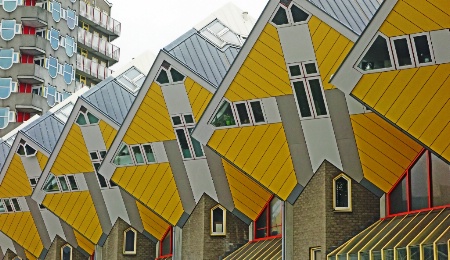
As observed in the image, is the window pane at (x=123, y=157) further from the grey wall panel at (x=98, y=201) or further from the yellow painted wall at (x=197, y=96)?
the grey wall panel at (x=98, y=201)

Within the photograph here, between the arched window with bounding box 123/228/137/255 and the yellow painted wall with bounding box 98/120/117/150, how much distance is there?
521 centimetres

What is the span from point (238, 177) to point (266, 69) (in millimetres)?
8524

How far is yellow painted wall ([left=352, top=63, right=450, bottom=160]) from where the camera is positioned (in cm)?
3066

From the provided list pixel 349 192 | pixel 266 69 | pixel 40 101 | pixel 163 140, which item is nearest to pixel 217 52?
pixel 163 140

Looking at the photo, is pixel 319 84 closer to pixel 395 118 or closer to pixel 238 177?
pixel 395 118

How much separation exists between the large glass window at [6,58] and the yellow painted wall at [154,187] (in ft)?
155

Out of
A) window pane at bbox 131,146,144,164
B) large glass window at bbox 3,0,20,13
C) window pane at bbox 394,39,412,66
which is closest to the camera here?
window pane at bbox 394,39,412,66

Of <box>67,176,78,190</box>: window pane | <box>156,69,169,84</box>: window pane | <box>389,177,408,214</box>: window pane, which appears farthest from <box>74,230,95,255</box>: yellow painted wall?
<box>389,177,408,214</box>: window pane

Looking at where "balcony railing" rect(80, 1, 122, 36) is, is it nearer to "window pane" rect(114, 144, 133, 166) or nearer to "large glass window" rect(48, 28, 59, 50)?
"large glass window" rect(48, 28, 59, 50)

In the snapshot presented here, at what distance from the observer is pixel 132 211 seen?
179 feet

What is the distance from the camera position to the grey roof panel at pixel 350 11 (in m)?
36.1

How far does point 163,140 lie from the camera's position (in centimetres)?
4803

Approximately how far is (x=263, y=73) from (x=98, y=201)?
2082 cm

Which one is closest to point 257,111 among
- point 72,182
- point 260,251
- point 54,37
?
point 260,251
